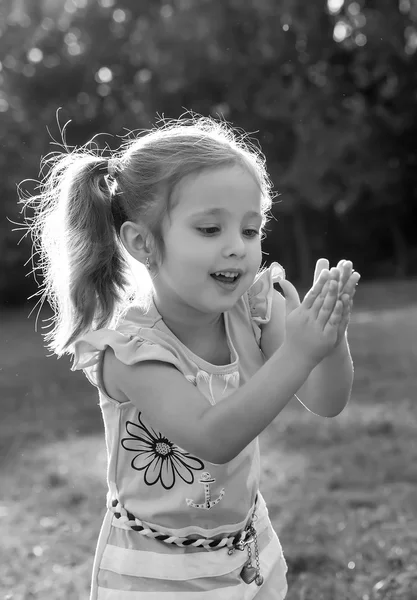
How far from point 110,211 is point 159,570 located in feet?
2.92

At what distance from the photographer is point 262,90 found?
24.2 m

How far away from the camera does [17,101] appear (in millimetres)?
26203

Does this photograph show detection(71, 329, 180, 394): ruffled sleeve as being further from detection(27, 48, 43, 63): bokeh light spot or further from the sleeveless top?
detection(27, 48, 43, 63): bokeh light spot

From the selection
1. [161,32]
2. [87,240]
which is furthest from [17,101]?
[87,240]

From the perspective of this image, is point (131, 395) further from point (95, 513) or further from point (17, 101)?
point (17, 101)

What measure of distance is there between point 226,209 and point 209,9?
23672 millimetres

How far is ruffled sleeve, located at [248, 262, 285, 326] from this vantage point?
7.48 feet

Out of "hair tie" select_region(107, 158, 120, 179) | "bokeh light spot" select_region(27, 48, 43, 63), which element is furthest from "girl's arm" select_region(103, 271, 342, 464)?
"bokeh light spot" select_region(27, 48, 43, 63)

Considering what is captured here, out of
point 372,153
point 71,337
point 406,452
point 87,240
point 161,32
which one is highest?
point 87,240

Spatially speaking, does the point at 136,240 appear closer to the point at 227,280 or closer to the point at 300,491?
the point at 227,280

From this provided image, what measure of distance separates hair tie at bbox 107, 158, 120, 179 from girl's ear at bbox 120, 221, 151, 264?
6.6 inches

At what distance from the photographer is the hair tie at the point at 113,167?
2.22 metres

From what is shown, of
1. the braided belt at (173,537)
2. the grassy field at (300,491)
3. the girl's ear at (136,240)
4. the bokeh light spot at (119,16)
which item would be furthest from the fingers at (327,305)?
the bokeh light spot at (119,16)

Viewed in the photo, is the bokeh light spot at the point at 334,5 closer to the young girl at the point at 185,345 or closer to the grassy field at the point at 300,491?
the grassy field at the point at 300,491
